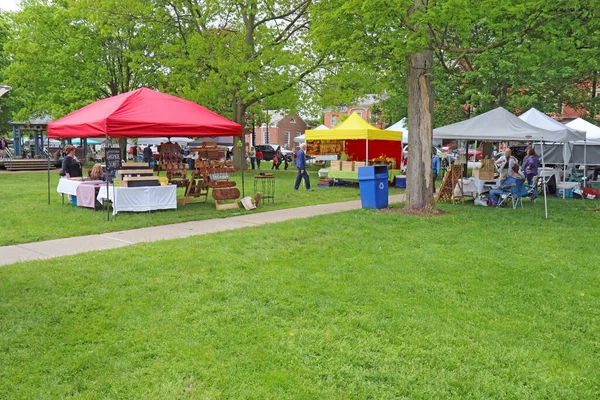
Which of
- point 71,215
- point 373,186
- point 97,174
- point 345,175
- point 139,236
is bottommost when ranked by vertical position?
point 139,236

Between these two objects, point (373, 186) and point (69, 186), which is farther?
point (69, 186)

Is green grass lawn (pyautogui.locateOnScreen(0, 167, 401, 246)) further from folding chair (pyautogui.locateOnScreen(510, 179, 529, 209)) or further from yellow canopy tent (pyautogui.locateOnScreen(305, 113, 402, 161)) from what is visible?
folding chair (pyautogui.locateOnScreen(510, 179, 529, 209))

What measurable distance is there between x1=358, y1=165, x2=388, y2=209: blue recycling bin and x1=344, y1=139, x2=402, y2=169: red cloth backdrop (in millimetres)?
9980

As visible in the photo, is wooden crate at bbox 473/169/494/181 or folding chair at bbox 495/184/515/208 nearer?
folding chair at bbox 495/184/515/208

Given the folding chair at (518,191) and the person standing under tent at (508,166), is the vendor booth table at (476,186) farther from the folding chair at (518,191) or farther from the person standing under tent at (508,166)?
the folding chair at (518,191)

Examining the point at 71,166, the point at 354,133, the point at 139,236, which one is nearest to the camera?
the point at 139,236

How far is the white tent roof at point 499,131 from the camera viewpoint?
12.2 m

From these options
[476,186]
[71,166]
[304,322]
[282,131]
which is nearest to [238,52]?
[71,166]

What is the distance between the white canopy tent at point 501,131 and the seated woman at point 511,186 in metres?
0.73

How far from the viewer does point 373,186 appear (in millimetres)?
12328

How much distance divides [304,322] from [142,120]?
7823mm

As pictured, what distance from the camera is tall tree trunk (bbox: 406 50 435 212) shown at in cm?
1120

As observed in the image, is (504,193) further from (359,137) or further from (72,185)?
(72,185)

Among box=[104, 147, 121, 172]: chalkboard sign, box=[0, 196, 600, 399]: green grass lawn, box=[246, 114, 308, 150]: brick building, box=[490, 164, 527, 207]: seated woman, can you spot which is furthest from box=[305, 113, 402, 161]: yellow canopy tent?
box=[246, 114, 308, 150]: brick building
